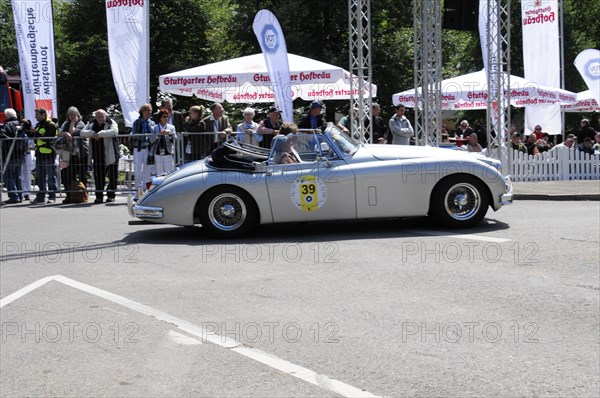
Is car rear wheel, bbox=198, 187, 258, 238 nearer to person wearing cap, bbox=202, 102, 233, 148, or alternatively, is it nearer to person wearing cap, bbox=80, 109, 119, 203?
person wearing cap, bbox=202, 102, 233, 148

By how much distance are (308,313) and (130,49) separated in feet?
43.9

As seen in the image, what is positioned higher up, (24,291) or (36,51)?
(36,51)

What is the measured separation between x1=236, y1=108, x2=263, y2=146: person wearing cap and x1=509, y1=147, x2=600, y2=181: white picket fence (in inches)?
262

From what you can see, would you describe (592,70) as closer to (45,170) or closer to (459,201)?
(459,201)

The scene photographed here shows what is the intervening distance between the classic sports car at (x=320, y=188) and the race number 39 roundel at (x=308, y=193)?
13 millimetres

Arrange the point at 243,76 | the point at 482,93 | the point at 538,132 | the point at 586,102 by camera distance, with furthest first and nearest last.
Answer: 1. the point at 586,102
2. the point at 538,132
3. the point at 482,93
4. the point at 243,76

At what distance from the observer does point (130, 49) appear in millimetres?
19016

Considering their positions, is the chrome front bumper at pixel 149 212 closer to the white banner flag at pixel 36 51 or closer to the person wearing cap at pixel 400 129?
the person wearing cap at pixel 400 129

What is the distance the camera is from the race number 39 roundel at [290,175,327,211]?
36.1 feet

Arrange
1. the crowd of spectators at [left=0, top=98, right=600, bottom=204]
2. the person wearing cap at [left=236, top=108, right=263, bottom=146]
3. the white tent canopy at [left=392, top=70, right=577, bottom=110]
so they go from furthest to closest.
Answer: the white tent canopy at [left=392, top=70, right=577, bottom=110]
the person wearing cap at [left=236, top=108, right=263, bottom=146]
the crowd of spectators at [left=0, top=98, right=600, bottom=204]

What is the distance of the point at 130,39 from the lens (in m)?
19.0

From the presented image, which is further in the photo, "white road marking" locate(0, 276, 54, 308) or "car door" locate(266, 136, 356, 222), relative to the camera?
"car door" locate(266, 136, 356, 222)

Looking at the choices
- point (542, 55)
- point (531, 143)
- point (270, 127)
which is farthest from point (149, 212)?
point (542, 55)

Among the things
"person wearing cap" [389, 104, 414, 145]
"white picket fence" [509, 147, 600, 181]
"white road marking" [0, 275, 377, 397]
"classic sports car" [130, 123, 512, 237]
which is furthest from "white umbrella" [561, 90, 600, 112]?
"white road marking" [0, 275, 377, 397]
